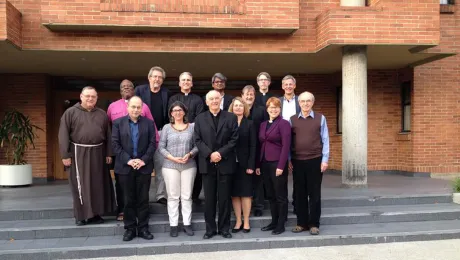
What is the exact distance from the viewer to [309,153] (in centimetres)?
568

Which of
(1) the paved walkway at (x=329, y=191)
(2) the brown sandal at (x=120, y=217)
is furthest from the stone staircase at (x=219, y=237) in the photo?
(1) the paved walkway at (x=329, y=191)

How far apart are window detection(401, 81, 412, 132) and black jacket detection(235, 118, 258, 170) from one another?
740 centimetres

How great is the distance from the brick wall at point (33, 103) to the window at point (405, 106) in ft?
33.0

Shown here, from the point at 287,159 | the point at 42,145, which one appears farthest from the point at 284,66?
the point at 42,145

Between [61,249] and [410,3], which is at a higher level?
[410,3]

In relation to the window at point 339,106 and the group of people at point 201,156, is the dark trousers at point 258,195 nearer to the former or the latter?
the group of people at point 201,156

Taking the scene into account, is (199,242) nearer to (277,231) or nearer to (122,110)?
(277,231)

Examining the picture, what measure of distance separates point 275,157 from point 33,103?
832 cm

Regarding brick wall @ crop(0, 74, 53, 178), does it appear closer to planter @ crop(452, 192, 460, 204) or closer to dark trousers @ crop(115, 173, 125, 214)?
dark trousers @ crop(115, 173, 125, 214)

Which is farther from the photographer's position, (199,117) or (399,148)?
(399,148)

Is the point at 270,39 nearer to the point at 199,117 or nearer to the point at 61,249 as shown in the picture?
the point at 199,117

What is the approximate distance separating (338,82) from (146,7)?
248 inches

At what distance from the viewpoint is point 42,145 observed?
11.3 meters

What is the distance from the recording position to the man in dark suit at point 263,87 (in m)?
6.21
